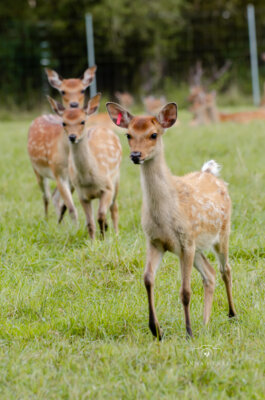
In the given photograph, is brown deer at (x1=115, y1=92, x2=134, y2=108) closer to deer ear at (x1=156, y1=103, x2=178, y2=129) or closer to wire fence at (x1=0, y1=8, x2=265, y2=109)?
wire fence at (x1=0, y1=8, x2=265, y2=109)

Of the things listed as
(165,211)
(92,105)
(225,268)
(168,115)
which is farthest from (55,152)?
(165,211)

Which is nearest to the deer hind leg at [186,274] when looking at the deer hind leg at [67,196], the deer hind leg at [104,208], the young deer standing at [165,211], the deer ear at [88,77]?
the young deer standing at [165,211]

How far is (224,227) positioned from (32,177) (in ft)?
15.3

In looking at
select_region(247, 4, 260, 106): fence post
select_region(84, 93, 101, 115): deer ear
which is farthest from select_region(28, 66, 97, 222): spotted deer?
select_region(247, 4, 260, 106): fence post

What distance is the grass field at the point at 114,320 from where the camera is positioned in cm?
292

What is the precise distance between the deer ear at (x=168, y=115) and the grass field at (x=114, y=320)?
1007 millimetres

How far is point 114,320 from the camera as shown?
143 inches

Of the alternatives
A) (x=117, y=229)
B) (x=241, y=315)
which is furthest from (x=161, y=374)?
(x=117, y=229)

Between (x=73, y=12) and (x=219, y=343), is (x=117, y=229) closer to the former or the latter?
(x=219, y=343)

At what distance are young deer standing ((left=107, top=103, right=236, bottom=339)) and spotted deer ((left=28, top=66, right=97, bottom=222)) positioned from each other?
7.86 feet

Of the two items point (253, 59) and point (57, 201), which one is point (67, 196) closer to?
point (57, 201)

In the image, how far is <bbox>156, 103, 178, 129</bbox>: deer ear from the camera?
12.0 ft

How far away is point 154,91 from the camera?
68.2 ft

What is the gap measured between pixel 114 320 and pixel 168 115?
1124 mm
